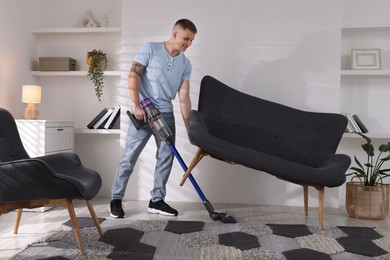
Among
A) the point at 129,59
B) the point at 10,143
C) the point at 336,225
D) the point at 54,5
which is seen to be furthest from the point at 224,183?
the point at 54,5

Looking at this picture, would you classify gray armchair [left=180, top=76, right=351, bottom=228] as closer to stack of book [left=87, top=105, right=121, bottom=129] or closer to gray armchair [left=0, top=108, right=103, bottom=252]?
stack of book [left=87, top=105, right=121, bottom=129]

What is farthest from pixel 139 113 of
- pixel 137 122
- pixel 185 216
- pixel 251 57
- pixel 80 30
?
pixel 80 30

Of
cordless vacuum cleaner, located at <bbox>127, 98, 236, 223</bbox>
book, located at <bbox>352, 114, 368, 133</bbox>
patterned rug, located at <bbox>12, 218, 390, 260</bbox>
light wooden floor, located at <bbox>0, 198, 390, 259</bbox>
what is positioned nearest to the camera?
patterned rug, located at <bbox>12, 218, 390, 260</bbox>

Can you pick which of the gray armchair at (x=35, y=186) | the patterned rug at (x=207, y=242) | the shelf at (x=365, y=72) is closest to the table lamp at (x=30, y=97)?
the patterned rug at (x=207, y=242)

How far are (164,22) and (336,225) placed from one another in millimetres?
2121

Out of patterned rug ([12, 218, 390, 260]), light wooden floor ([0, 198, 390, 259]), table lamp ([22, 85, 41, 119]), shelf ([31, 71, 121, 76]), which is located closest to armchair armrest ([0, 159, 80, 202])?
patterned rug ([12, 218, 390, 260])

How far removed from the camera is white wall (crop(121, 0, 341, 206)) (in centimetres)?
348

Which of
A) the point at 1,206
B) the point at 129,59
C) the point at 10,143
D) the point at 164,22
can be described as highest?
the point at 164,22

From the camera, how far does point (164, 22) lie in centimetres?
361

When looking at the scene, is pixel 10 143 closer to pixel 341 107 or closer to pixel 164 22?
pixel 164 22

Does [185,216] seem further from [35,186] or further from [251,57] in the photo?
[251,57]

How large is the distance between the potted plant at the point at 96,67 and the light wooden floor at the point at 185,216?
104 centimetres

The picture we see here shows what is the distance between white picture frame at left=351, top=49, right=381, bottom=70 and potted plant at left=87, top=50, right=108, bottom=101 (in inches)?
85.9

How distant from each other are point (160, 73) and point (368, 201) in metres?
1.75
